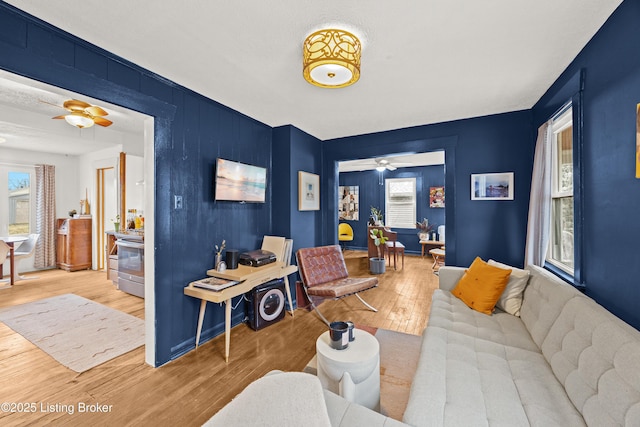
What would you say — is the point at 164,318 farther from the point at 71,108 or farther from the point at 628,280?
the point at 628,280

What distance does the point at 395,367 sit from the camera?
2.35 meters

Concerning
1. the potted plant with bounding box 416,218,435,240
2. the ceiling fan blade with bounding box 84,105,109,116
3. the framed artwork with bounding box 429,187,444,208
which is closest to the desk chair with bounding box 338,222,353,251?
the potted plant with bounding box 416,218,435,240

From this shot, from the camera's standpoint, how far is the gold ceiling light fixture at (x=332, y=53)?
1.71m

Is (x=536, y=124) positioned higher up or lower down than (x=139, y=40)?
lower down

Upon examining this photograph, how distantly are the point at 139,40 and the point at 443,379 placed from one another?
2.94m

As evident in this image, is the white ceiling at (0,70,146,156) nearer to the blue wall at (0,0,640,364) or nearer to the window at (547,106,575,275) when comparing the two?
the blue wall at (0,0,640,364)

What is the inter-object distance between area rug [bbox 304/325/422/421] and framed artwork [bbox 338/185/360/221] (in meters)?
5.69

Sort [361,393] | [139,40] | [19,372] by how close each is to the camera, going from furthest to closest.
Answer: [19,372], [139,40], [361,393]

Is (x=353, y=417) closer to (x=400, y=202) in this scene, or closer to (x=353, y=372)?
(x=353, y=372)

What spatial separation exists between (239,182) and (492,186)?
314 centimetres

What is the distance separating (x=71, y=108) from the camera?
10.1 feet

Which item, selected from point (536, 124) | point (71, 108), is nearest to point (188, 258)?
point (71, 108)

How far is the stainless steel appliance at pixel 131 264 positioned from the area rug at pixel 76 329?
1.54 ft

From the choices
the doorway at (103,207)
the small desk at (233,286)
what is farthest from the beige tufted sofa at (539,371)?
the doorway at (103,207)
